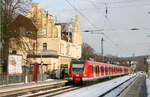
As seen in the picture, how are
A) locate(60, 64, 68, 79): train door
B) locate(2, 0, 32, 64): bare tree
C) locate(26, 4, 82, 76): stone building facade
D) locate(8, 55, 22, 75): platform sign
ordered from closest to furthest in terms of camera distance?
locate(8, 55, 22, 75): platform sign → locate(2, 0, 32, 64): bare tree → locate(60, 64, 68, 79): train door → locate(26, 4, 82, 76): stone building facade

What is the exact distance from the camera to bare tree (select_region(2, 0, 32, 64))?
84.9 ft

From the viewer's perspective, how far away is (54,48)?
148 feet

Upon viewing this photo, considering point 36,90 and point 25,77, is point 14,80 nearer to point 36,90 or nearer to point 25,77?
point 25,77

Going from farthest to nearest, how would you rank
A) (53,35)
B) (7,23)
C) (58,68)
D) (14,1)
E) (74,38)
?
(74,38) → (53,35) → (58,68) → (14,1) → (7,23)

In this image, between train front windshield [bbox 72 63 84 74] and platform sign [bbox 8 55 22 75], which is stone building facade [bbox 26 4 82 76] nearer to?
train front windshield [bbox 72 63 84 74]

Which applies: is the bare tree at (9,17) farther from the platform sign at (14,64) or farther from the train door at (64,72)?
the train door at (64,72)

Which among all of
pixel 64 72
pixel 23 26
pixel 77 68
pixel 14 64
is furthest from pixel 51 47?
pixel 14 64

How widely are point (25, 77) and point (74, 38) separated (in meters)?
32.0

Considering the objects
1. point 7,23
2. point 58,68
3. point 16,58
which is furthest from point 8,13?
point 58,68

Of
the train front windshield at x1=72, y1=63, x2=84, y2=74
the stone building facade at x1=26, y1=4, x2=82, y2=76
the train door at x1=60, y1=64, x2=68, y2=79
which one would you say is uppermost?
the stone building facade at x1=26, y1=4, x2=82, y2=76

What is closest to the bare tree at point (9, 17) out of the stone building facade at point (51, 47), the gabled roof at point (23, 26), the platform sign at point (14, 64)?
the gabled roof at point (23, 26)

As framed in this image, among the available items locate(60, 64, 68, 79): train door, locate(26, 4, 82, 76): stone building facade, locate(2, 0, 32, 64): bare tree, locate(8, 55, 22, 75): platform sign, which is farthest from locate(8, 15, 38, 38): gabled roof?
locate(60, 64, 68, 79): train door

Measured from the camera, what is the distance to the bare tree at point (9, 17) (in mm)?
25878

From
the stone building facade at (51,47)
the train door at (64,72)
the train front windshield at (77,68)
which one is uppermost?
the stone building facade at (51,47)
